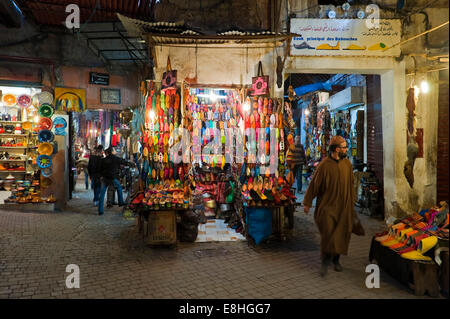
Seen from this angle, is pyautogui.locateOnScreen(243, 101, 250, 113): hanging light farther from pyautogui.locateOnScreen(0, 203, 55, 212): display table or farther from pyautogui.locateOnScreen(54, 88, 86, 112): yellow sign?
pyautogui.locateOnScreen(0, 203, 55, 212): display table

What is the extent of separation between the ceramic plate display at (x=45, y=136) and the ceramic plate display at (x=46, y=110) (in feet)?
1.45

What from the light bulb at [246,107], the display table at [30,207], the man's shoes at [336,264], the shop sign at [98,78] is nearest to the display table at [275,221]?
the man's shoes at [336,264]

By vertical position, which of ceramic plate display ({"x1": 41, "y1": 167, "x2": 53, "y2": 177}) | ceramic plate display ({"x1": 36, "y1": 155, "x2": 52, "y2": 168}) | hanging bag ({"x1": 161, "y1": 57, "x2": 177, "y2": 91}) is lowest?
ceramic plate display ({"x1": 41, "y1": 167, "x2": 53, "y2": 177})

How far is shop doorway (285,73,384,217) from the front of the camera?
25.7ft

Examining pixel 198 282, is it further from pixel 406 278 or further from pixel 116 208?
pixel 116 208

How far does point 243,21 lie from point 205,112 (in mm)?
2196

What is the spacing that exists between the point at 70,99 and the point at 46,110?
0.86 metres

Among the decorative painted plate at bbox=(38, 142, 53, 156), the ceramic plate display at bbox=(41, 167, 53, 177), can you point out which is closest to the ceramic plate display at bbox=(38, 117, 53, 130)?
→ the decorative painted plate at bbox=(38, 142, 53, 156)

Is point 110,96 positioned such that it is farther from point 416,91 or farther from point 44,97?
point 416,91

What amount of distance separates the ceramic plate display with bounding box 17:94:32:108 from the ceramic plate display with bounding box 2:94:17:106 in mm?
382

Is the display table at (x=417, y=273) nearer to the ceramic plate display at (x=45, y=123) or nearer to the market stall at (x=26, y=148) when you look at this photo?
the market stall at (x=26, y=148)

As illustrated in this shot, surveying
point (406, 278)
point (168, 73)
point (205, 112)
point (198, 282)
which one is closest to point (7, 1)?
point (168, 73)

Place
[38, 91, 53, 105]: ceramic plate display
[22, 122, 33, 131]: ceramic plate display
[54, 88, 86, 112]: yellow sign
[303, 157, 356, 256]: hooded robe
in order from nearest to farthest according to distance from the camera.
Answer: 1. [303, 157, 356, 256]: hooded robe
2. [38, 91, 53, 105]: ceramic plate display
3. [54, 88, 86, 112]: yellow sign
4. [22, 122, 33, 131]: ceramic plate display

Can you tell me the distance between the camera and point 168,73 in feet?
19.1
